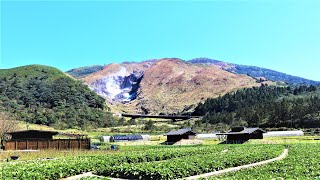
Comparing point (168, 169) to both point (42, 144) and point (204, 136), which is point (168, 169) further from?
point (204, 136)

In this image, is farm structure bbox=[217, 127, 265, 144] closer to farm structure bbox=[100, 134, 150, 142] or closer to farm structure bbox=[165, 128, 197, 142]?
farm structure bbox=[165, 128, 197, 142]

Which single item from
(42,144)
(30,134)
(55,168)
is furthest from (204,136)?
(55,168)

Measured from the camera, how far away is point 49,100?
161m

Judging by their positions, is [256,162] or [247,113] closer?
[256,162]

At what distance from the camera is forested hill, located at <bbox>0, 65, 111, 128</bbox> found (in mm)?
139250

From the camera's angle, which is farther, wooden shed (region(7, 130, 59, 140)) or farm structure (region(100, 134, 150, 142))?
farm structure (region(100, 134, 150, 142))

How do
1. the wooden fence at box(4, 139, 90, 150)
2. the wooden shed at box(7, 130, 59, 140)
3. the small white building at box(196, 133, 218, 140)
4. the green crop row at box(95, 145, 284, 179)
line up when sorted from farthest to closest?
the small white building at box(196, 133, 218, 140), the wooden shed at box(7, 130, 59, 140), the wooden fence at box(4, 139, 90, 150), the green crop row at box(95, 145, 284, 179)

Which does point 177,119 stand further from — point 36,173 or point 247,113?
point 36,173

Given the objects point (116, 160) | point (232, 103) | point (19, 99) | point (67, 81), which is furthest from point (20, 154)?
point (232, 103)

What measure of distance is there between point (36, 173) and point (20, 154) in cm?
2266

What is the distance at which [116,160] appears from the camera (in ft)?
117

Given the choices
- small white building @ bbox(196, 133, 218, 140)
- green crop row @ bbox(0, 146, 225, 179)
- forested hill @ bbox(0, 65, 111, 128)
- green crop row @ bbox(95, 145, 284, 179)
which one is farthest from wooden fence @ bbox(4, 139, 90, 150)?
forested hill @ bbox(0, 65, 111, 128)

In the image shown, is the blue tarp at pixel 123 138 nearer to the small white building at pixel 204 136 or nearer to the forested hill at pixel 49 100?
the small white building at pixel 204 136

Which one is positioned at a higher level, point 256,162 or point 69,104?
point 69,104
